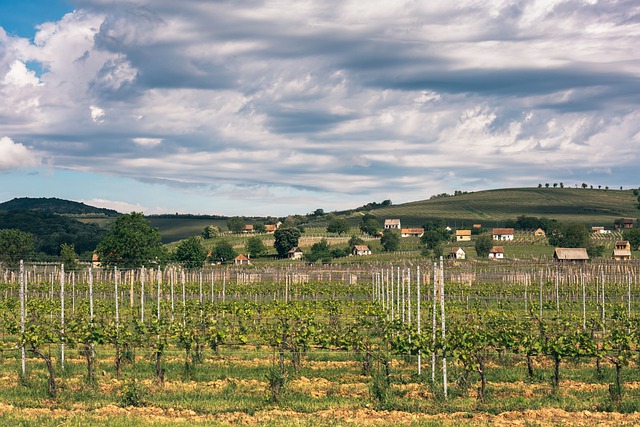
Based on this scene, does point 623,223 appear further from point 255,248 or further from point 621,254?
point 255,248

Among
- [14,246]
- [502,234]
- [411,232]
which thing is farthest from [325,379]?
[411,232]

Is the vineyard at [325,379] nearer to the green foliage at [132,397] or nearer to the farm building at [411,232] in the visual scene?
the green foliage at [132,397]

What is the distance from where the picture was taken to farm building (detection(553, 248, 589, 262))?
10375cm

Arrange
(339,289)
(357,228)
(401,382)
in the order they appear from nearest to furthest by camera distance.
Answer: (401,382) < (339,289) < (357,228)

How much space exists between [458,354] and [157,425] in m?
8.48

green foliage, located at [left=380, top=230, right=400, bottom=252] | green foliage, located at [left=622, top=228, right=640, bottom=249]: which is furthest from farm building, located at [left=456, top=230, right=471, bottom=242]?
green foliage, located at [left=622, top=228, right=640, bottom=249]

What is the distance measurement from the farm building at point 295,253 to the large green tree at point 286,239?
940 millimetres

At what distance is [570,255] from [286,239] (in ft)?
160

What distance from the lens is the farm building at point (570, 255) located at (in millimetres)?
103750

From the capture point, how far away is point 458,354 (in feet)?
68.9

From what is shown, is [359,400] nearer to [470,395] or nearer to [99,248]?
[470,395]

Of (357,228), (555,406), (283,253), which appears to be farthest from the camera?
(357,228)

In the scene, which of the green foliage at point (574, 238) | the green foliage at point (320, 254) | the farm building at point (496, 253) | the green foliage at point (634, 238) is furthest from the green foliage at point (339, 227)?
the green foliage at point (634, 238)

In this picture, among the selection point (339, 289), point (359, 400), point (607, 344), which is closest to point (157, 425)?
point (359, 400)
